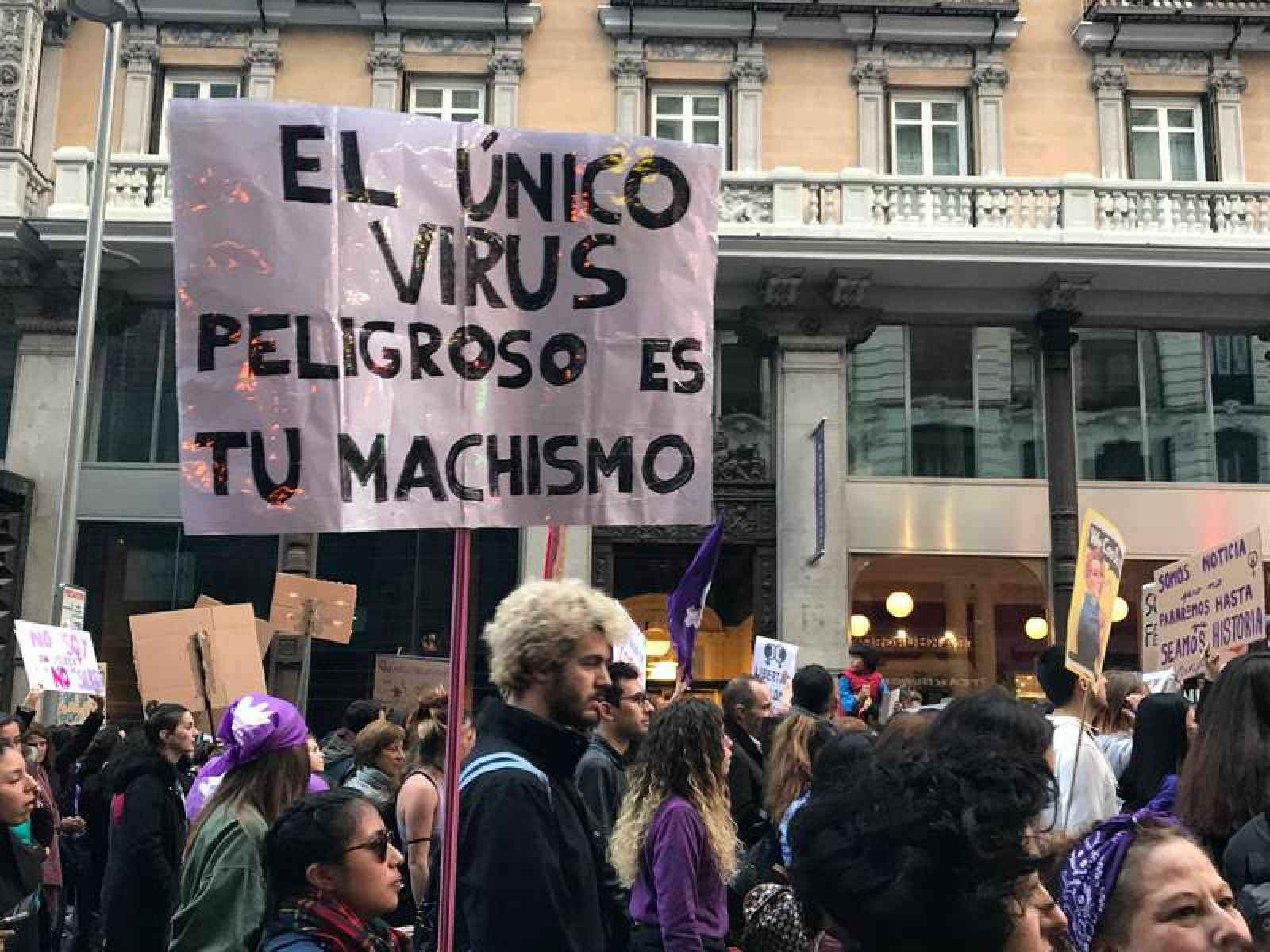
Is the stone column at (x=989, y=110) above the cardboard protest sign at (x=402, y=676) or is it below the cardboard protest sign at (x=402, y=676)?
above

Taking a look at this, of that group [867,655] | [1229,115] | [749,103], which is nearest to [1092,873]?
[867,655]

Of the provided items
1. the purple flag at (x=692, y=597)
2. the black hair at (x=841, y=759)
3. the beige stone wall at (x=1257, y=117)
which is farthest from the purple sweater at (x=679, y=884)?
the beige stone wall at (x=1257, y=117)

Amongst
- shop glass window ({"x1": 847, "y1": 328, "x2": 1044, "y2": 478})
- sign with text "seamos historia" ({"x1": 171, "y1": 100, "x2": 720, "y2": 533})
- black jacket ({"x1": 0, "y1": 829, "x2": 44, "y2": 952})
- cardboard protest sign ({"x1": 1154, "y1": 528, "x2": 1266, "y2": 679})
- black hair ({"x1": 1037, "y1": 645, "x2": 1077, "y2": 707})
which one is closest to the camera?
sign with text "seamos historia" ({"x1": 171, "y1": 100, "x2": 720, "y2": 533})

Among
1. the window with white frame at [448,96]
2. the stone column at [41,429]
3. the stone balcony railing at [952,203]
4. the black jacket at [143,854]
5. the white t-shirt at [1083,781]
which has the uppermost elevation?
the window with white frame at [448,96]

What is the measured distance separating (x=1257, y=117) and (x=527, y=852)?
20.9 metres

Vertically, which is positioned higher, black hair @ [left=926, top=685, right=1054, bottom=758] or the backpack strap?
black hair @ [left=926, top=685, right=1054, bottom=758]

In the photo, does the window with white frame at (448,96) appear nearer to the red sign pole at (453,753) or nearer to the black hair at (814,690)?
the black hair at (814,690)

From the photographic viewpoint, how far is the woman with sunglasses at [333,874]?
3445 millimetres

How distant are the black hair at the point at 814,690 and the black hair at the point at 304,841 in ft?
13.5

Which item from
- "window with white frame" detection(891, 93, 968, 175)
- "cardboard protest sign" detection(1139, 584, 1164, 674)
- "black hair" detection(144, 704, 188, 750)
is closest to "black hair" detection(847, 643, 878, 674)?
"cardboard protest sign" detection(1139, 584, 1164, 674)

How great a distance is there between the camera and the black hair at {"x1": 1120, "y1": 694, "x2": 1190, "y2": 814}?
5516 millimetres

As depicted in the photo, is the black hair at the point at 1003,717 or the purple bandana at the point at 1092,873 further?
the black hair at the point at 1003,717

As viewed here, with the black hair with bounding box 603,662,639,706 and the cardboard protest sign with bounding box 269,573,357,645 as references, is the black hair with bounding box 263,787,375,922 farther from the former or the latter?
the cardboard protest sign with bounding box 269,573,357,645

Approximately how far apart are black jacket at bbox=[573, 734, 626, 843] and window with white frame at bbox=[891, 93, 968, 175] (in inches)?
640
